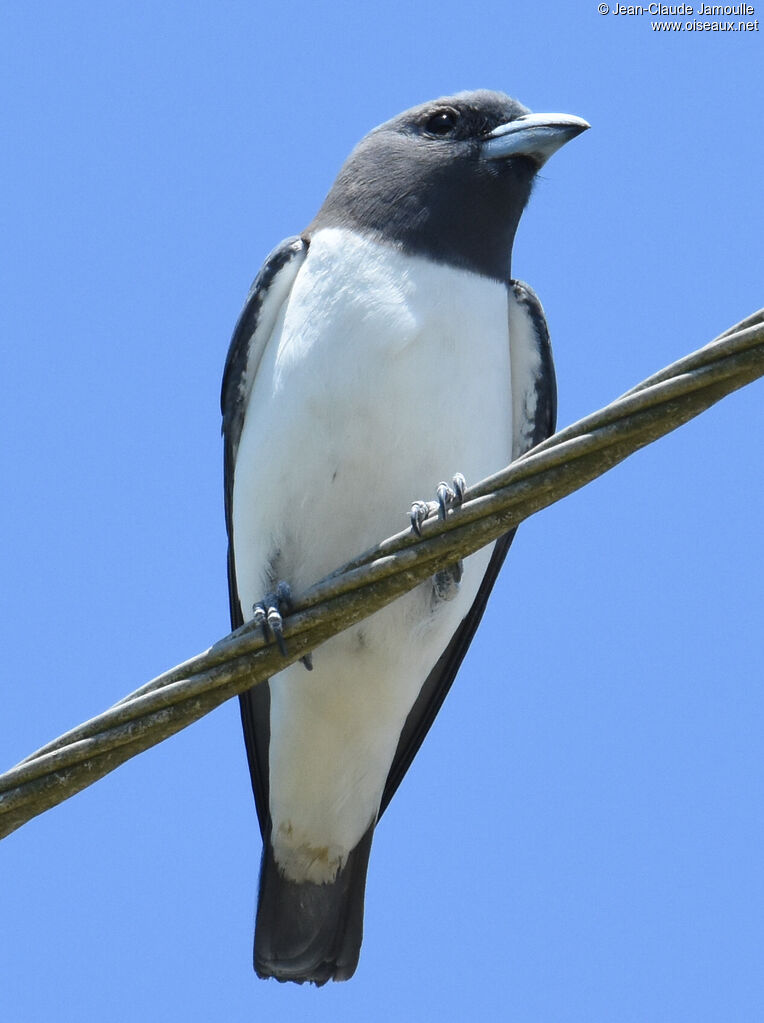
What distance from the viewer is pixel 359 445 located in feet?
20.0

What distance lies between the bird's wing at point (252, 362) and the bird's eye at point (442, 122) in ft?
3.08

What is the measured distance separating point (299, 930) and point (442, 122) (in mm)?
3659

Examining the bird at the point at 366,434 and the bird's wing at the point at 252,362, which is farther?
the bird's wing at the point at 252,362

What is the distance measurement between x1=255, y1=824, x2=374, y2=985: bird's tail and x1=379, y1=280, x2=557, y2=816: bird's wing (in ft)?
1.58

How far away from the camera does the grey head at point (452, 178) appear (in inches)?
262

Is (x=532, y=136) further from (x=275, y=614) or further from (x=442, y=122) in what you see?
(x=275, y=614)

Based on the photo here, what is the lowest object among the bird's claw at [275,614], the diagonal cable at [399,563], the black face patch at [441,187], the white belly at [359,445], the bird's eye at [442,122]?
the diagonal cable at [399,563]

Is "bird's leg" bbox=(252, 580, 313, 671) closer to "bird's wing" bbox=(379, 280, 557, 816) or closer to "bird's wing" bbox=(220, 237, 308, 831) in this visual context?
"bird's wing" bbox=(220, 237, 308, 831)

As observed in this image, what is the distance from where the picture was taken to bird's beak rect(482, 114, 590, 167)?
6871 millimetres

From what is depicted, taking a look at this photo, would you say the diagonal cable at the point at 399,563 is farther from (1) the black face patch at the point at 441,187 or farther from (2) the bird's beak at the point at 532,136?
(2) the bird's beak at the point at 532,136

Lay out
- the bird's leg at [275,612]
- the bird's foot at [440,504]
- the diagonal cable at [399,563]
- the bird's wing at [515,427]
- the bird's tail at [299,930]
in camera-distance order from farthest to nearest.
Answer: the bird's tail at [299,930] < the bird's wing at [515,427] < the bird's foot at [440,504] < the bird's leg at [275,612] < the diagonal cable at [399,563]

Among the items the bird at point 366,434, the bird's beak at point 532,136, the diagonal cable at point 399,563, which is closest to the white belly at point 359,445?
the bird at point 366,434

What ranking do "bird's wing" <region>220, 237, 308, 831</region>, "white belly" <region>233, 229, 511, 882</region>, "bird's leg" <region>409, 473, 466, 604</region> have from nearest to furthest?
"bird's leg" <region>409, 473, 466, 604</region> → "white belly" <region>233, 229, 511, 882</region> → "bird's wing" <region>220, 237, 308, 831</region>

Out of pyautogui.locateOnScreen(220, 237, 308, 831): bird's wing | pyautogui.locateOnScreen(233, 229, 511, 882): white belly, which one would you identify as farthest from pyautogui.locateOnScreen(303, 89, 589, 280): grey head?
pyautogui.locateOnScreen(220, 237, 308, 831): bird's wing
